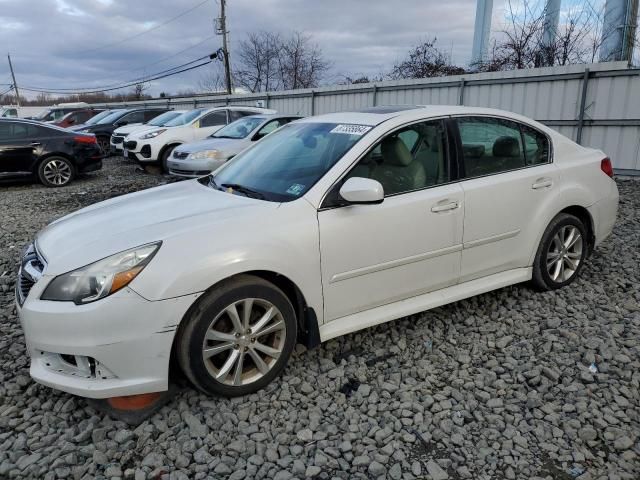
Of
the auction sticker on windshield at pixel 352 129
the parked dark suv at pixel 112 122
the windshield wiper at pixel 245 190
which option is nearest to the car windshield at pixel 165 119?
the parked dark suv at pixel 112 122

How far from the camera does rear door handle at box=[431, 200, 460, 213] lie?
11.1 feet

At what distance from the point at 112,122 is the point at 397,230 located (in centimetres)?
1512

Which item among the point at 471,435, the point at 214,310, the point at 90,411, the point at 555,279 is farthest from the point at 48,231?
the point at 555,279

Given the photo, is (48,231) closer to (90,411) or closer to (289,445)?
(90,411)

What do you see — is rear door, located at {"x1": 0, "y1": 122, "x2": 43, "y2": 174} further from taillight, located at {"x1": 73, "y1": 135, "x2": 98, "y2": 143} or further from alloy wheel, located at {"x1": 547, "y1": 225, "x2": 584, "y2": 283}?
alloy wheel, located at {"x1": 547, "y1": 225, "x2": 584, "y2": 283}

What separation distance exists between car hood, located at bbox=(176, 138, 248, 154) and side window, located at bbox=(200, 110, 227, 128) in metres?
2.54

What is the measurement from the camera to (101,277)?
8.35 ft

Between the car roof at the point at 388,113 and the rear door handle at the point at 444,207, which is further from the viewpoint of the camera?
the car roof at the point at 388,113

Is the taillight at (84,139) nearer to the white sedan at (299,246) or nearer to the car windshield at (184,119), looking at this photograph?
the car windshield at (184,119)

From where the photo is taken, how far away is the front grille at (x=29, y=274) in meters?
2.79

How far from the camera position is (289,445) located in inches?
101

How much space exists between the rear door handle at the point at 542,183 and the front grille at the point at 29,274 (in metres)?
3.45

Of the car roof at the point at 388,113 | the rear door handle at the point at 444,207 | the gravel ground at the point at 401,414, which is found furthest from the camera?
the car roof at the point at 388,113

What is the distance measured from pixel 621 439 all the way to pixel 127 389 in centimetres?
251
